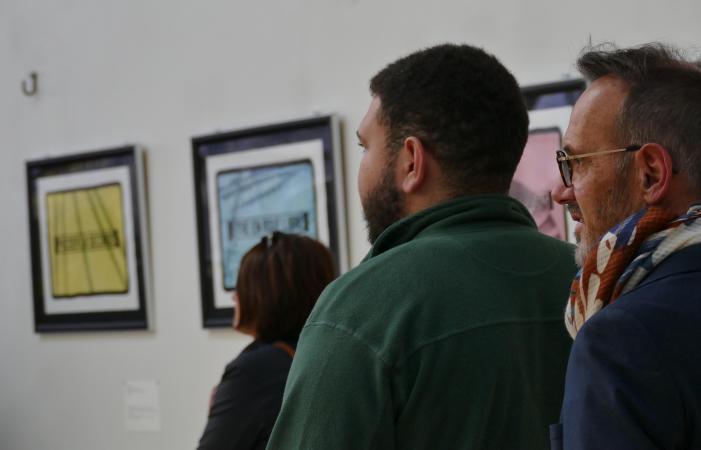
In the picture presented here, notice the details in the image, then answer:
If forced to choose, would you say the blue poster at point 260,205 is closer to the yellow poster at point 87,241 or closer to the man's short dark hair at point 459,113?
the yellow poster at point 87,241

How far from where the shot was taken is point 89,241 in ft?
12.4

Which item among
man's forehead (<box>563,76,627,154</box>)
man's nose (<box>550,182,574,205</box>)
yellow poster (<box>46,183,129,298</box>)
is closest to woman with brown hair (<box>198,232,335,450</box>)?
man's nose (<box>550,182,574,205</box>)

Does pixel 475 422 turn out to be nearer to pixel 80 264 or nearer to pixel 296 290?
pixel 296 290

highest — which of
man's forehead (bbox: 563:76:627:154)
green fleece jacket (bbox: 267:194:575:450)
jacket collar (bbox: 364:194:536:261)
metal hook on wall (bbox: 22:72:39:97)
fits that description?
metal hook on wall (bbox: 22:72:39:97)

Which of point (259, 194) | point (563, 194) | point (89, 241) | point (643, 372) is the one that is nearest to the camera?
point (643, 372)

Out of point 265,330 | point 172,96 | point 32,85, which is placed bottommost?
point 265,330

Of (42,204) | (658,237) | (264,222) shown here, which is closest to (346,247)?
(264,222)

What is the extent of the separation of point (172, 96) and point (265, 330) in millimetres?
1536

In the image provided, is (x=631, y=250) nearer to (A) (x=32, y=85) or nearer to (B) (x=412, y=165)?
(B) (x=412, y=165)

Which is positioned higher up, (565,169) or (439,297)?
(565,169)

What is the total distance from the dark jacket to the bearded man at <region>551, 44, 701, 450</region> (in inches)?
44.2

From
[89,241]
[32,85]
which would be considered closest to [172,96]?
[89,241]

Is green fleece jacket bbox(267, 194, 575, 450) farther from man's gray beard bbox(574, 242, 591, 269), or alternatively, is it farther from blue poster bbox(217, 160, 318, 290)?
blue poster bbox(217, 160, 318, 290)

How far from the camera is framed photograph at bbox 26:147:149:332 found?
3.62 m
